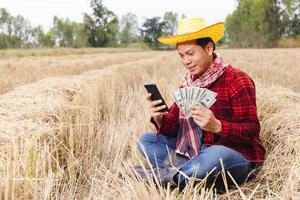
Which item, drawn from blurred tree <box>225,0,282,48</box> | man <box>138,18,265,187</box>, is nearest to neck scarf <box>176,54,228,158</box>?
man <box>138,18,265,187</box>

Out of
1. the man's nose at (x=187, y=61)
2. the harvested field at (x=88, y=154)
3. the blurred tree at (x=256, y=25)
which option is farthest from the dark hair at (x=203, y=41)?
the blurred tree at (x=256, y=25)

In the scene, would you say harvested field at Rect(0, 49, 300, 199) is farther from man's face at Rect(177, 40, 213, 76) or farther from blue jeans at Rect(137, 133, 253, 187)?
man's face at Rect(177, 40, 213, 76)

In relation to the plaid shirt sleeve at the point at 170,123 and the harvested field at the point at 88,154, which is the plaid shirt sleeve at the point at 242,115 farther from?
the plaid shirt sleeve at the point at 170,123

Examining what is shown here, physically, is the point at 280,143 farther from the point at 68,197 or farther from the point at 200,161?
the point at 68,197

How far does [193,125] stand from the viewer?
2.72 m

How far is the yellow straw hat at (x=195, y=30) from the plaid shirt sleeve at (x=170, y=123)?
0.54m

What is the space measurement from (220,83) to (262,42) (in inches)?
1779

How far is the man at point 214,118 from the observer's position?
2.40 meters

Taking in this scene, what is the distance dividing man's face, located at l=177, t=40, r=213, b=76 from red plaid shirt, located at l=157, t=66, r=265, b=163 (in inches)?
5.2

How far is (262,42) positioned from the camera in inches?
1806

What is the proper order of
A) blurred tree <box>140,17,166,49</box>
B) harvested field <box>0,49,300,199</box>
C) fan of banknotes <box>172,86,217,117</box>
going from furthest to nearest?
1. blurred tree <box>140,17,166,49</box>
2. fan of banknotes <box>172,86,217,117</box>
3. harvested field <box>0,49,300,199</box>

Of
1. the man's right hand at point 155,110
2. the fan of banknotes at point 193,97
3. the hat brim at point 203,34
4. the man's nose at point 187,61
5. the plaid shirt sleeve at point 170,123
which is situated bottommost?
the plaid shirt sleeve at point 170,123

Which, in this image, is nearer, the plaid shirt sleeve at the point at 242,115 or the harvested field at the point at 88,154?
the harvested field at the point at 88,154

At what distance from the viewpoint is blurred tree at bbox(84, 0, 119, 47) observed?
190ft
